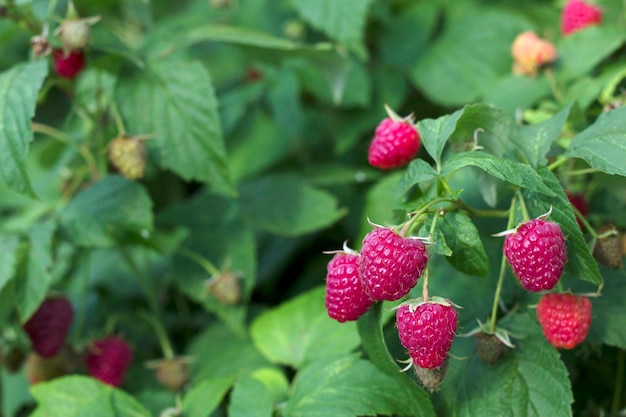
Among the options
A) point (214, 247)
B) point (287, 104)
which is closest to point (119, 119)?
point (214, 247)

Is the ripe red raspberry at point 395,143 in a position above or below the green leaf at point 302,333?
above

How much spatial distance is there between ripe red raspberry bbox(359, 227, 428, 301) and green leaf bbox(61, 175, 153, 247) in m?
0.74

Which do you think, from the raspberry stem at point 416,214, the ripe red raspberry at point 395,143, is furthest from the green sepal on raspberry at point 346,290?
the ripe red raspberry at point 395,143

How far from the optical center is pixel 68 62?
60.8 inches

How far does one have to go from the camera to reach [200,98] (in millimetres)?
1626

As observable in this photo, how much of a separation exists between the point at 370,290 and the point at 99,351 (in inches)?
36.4

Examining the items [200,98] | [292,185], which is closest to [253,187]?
[292,185]

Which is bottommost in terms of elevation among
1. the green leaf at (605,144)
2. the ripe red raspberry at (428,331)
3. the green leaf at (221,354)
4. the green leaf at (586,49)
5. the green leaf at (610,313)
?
the green leaf at (221,354)

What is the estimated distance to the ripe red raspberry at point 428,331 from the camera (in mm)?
985

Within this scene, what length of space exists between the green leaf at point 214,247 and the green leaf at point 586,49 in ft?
2.82

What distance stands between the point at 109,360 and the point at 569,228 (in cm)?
107

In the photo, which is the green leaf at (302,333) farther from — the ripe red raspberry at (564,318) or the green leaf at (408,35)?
the green leaf at (408,35)

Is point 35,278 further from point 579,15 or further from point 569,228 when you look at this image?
point 579,15

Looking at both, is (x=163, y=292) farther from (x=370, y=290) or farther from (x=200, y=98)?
(x=370, y=290)
